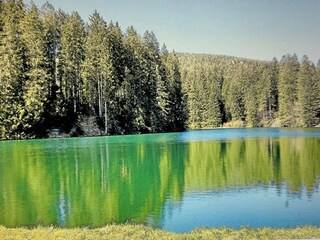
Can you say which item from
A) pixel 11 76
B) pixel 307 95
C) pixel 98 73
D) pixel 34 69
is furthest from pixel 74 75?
pixel 307 95

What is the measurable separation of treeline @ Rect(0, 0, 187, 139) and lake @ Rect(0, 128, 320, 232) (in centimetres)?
1920

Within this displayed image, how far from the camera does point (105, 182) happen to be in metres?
15.5

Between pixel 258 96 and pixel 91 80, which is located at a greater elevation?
pixel 91 80

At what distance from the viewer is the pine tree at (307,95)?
56906 millimetres

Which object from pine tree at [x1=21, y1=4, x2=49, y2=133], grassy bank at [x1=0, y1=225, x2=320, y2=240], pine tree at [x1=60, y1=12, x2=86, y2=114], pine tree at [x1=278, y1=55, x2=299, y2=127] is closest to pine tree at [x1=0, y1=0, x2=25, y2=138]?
pine tree at [x1=21, y1=4, x2=49, y2=133]

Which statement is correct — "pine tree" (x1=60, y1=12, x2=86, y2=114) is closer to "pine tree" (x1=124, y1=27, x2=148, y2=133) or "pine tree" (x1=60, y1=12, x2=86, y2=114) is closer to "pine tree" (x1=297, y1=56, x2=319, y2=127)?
"pine tree" (x1=124, y1=27, x2=148, y2=133)

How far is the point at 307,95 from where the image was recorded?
57969 mm

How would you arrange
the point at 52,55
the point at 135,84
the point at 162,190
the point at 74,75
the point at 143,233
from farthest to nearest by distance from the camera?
1. the point at 135,84
2. the point at 74,75
3. the point at 52,55
4. the point at 162,190
5. the point at 143,233

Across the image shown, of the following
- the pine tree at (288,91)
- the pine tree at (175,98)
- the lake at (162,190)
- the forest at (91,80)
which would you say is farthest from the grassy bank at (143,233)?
the pine tree at (288,91)

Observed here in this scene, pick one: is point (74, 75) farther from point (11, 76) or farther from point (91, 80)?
point (11, 76)

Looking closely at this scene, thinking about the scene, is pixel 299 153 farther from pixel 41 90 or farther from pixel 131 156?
pixel 41 90

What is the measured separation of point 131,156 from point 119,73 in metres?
30.3

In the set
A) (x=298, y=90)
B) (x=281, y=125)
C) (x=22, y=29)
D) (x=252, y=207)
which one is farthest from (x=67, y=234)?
(x=281, y=125)

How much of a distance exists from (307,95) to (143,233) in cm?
5436
